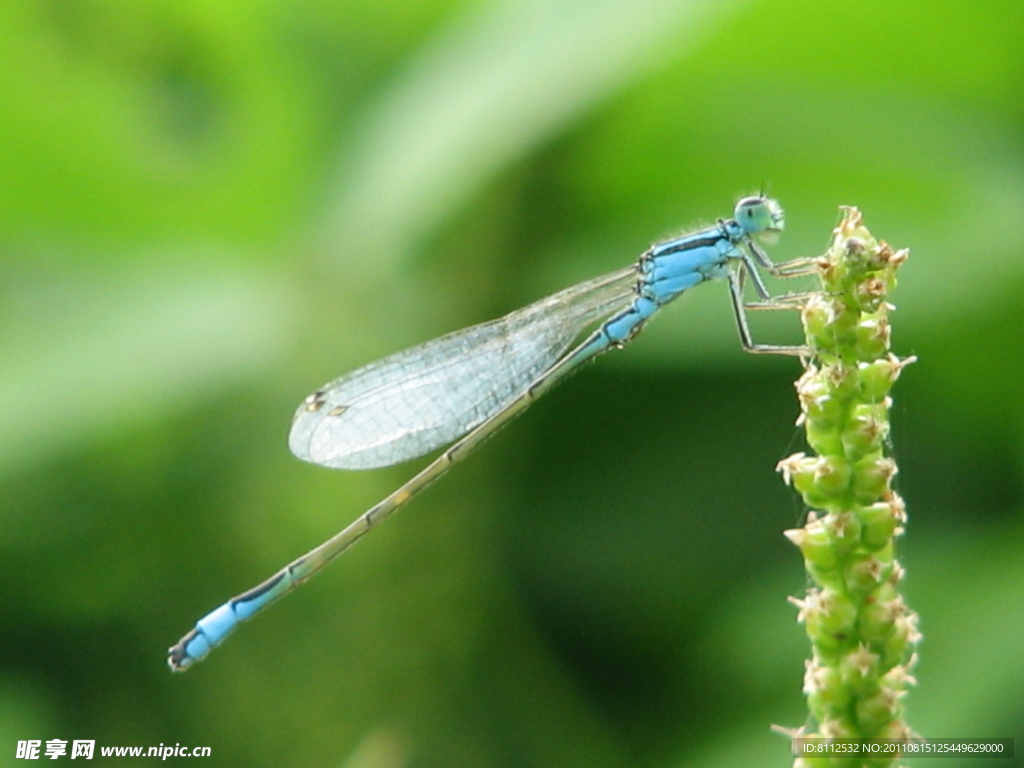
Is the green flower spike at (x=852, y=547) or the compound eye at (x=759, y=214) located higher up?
the compound eye at (x=759, y=214)

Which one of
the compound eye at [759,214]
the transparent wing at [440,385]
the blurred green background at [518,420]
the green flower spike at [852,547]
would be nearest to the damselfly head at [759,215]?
the compound eye at [759,214]

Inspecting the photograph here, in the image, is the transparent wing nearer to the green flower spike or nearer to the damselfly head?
the damselfly head

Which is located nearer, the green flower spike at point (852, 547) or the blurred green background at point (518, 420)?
the green flower spike at point (852, 547)

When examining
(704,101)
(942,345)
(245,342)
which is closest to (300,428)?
(245,342)

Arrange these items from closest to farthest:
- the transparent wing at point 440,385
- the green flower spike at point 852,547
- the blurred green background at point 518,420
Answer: the green flower spike at point 852,547 < the blurred green background at point 518,420 < the transparent wing at point 440,385

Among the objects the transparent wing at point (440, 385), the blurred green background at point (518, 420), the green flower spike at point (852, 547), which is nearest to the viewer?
the green flower spike at point (852, 547)

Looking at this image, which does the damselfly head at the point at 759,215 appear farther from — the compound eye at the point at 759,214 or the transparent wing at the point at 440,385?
the transparent wing at the point at 440,385

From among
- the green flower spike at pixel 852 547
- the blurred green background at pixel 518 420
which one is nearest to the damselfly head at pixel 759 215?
the blurred green background at pixel 518 420

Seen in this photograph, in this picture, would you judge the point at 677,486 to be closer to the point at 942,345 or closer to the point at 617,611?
the point at 617,611
